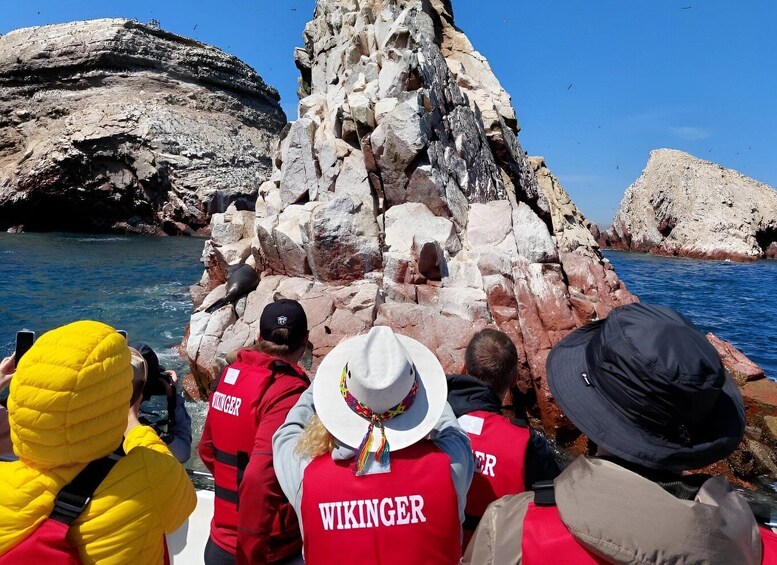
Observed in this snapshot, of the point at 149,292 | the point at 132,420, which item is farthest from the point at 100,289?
the point at 132,420

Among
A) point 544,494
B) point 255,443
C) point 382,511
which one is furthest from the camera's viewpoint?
point 255,443

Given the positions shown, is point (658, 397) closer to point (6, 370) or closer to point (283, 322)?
point (283, 322)

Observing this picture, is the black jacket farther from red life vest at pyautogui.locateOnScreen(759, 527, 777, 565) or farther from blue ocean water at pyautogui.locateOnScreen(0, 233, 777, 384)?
blue ocean water at pyautogui.locateOnScreen(0, 233, 777, 384)

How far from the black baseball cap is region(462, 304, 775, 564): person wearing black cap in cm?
180

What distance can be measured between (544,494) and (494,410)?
4.30 feet

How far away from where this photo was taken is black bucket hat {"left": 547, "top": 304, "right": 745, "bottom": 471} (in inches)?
50.8

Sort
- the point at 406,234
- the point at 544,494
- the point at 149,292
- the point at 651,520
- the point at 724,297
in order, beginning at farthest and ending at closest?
the point at 724,297
the point at 149,292
the point at 406,234
the point at 544,494
the point at 651,520

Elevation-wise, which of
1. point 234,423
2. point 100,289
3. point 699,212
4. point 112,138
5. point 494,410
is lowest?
point 100,289

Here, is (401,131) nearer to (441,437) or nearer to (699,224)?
(441,437)

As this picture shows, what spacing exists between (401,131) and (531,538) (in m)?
10.4

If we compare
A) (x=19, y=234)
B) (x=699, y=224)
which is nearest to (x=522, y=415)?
(x=19, y=234)

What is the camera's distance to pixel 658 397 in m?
1.30

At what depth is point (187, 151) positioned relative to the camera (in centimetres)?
4625

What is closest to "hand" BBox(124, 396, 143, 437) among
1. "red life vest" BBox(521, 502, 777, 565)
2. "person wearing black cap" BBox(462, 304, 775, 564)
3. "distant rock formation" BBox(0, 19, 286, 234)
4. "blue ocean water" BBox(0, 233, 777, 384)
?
"person wearing black cap" BBox(462, 304, 775, 564)
